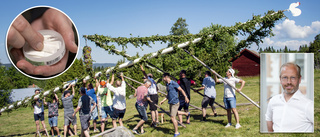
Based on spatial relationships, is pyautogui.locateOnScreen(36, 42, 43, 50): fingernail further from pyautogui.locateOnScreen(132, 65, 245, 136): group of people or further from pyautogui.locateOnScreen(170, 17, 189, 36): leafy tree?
pyautogui.locateOnScreen(170, 17, 189, 36): leafy tree

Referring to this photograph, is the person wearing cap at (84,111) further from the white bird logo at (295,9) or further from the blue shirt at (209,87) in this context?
the white bird logo at (295,9)

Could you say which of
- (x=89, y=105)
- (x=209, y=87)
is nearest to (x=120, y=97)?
(x=89, y=105)

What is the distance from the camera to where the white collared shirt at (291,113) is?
5277 millimetres

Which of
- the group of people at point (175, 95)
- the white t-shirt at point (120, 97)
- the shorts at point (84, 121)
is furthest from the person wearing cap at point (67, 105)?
the group of people at point (175, 95)

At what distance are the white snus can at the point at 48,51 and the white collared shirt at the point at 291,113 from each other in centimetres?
532

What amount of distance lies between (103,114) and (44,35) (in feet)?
13.7

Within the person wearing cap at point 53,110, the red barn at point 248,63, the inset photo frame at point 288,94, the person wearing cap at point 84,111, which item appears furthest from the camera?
the red barn at point 248,63

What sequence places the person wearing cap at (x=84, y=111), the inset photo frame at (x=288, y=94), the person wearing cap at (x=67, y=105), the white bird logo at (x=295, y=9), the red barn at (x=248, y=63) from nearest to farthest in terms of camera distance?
the inset photo frame at (x=288, y=94)
the white bird logo at (x=295, y=9)
the person wearing cap at (x=84, y=111)
the person wearing cap at (x=67, y=105)
the red barn at (x=248, y=63)

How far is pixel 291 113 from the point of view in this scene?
5277 millimetres

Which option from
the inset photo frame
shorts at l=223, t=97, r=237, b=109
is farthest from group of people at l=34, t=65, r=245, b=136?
the inset photo frame

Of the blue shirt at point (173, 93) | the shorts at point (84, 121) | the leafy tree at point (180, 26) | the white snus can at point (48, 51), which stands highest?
the leafy tree at point (180, 26)

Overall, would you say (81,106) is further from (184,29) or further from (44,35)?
(184,29)

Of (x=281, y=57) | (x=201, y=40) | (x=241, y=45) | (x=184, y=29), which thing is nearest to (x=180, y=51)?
(x=201, y=40)

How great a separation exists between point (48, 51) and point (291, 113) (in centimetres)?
583
